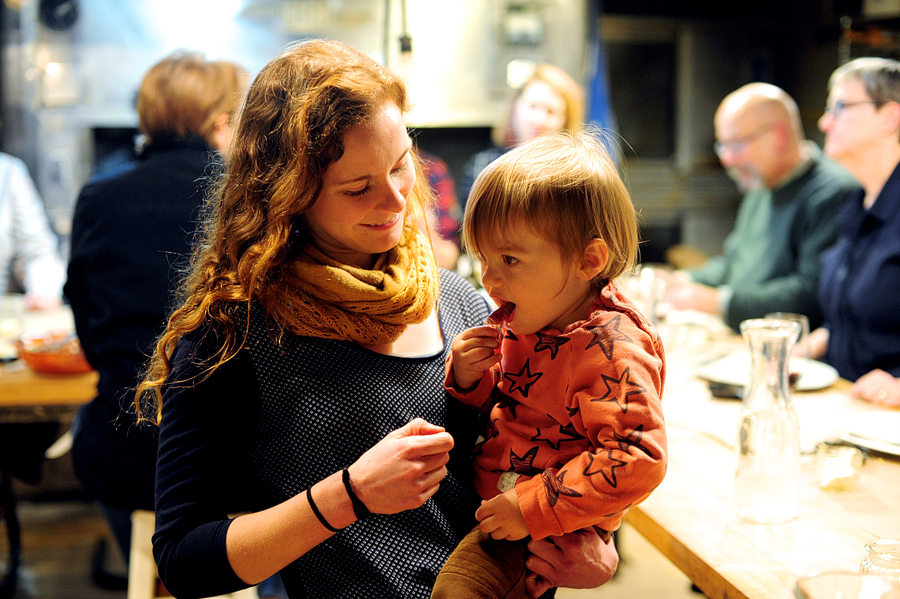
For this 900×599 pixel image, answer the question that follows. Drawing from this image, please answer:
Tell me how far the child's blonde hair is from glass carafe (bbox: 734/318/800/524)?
14.8 inches

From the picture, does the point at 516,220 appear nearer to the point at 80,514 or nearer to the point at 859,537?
the point at 859,537

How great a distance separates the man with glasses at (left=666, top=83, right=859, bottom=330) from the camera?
9.91 feet

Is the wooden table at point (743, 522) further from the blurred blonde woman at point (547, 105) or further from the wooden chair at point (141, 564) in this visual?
the blurred blonde woman at point (547, 105)

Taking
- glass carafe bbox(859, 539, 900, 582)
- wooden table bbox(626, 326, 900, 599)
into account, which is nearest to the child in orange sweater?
wooden table bbox(626, 326, 900, 599)

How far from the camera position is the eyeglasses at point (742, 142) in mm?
3204

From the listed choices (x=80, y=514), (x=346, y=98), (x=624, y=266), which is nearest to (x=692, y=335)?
(x=624, y=266)

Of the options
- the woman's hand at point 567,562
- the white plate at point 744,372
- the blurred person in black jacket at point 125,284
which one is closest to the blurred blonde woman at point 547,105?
the white plate at point 744,372

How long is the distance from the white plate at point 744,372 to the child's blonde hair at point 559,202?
3.43 feet

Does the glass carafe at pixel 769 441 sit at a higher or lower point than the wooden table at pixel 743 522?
higher

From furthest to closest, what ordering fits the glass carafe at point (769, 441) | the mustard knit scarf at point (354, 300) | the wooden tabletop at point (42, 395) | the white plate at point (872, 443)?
the wooden tabletop at point (42, 395), the white plate at point (872, 443), the glass carafe at point (769, 441), the mustard knit scarf at point (354, 300)

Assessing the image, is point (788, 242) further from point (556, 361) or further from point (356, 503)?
point (356, 503)

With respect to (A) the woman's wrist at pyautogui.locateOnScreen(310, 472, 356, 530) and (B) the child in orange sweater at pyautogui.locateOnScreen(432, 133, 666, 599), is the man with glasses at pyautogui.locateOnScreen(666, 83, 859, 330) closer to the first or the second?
(B) the child in orange sweater at pyautogui.locateOnScreen(432, 133, 666, 599)

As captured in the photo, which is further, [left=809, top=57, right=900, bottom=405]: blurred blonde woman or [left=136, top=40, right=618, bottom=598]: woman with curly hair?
[left=809, top=57, right=900, bottom=405]: blurred blonde woman

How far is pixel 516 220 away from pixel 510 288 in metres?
0.09
